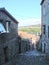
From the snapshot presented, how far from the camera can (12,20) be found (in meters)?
19.7

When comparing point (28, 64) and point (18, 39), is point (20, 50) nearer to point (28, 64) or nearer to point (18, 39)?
point (18, 39)

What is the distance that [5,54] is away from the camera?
16906mm

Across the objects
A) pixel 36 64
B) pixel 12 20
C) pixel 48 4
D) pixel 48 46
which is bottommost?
pixel 36 64

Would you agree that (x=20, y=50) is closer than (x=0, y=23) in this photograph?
No

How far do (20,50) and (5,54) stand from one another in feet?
23.3

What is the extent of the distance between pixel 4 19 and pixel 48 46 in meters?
6.11

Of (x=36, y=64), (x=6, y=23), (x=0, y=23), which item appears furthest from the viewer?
(x=6, y=23)

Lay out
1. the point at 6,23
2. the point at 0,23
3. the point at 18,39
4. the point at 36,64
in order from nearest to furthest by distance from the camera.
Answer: the point at 36,64
the point at 0,23
the point at 6,23
the point at 18,39

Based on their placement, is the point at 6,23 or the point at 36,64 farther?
the point at 6,23

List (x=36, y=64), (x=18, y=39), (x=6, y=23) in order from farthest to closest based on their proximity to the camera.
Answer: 1. (x=18, y=39)
2. (x=6, y=23)
3. (x=36, y=64)

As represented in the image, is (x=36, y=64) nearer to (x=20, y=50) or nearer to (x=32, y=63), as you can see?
(x=32, y=63)

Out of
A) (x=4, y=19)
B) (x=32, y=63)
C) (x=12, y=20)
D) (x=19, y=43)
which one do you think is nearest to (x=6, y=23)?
(x=4, y=19)

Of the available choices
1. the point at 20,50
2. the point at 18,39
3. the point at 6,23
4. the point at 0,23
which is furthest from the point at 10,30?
the point at 20,50

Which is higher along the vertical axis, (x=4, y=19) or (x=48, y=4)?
(x=48, y=4)
